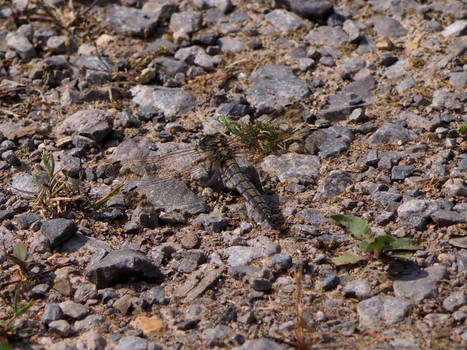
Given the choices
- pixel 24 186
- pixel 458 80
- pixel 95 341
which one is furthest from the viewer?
pixel 458 80

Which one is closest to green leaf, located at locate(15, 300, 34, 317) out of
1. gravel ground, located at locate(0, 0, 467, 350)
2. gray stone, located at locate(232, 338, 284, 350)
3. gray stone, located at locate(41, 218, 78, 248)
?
gravel ground, located at locate(0, 0, 467, 350)

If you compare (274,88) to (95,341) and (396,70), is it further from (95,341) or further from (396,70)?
(95,341)

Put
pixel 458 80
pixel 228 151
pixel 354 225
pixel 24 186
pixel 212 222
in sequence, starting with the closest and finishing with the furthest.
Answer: pixel 354 225 → pixel 212 222 → pixel 24 186 → pixel 228 151 → pixel 458 80

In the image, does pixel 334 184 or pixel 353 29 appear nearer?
pixel 334 184

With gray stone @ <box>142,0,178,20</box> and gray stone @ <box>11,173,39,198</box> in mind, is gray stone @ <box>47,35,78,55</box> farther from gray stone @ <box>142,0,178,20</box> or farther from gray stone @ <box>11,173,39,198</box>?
gray stone @ <box>11,173,39,198</box>

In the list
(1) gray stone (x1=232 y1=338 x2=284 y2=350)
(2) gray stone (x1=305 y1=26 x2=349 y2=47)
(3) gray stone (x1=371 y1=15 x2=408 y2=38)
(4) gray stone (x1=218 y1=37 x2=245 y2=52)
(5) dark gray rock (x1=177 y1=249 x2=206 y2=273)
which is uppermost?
(3) gray stone (x1=371 y1=15 x2=408 y2=38)

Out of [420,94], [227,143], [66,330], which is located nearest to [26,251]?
[66,330]

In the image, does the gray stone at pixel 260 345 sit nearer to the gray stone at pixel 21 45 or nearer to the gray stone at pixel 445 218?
the gray stone at pixel 445 218

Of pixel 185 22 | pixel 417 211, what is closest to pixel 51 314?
pixel 417 211
